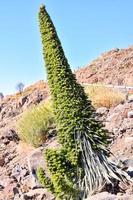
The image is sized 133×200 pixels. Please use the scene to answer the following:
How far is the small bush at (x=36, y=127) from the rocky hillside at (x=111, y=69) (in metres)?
10.7

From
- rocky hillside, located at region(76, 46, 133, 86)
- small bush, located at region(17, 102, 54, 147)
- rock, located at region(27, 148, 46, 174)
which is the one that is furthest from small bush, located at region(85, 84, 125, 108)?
rocky hillside, located at region(76, 46, 133, 86)

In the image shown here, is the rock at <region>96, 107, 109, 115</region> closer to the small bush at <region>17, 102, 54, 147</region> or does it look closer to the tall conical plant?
the small bush at <region>17, 102, 54, 147</region>

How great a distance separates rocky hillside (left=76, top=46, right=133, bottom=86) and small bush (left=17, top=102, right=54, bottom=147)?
1071 cm

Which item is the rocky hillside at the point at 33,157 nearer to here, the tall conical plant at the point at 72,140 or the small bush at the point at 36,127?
the small bush at the point at 36,127

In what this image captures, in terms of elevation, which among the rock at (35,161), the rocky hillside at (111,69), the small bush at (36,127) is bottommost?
the rock at (35,161)

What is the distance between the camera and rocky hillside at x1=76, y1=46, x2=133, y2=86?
30.0 m

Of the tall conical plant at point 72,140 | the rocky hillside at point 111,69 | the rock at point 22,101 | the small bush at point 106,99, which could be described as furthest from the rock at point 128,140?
the rock at point 22,101

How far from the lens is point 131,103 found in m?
15.6

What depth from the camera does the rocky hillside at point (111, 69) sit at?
30.0 meters

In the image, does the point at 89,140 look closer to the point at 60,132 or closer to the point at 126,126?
the point at 60,132

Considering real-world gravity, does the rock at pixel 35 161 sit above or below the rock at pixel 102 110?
below

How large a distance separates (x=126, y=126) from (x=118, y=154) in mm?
1761

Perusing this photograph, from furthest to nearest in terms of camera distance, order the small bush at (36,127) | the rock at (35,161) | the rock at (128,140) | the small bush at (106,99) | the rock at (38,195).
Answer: the small bush at (106,99) < the small bush at (36,127) < the rock at (35,161) < the rock at (128,140) < the rock at (38,195)

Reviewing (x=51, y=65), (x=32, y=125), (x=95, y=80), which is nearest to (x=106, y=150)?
(x=51, y=65)
